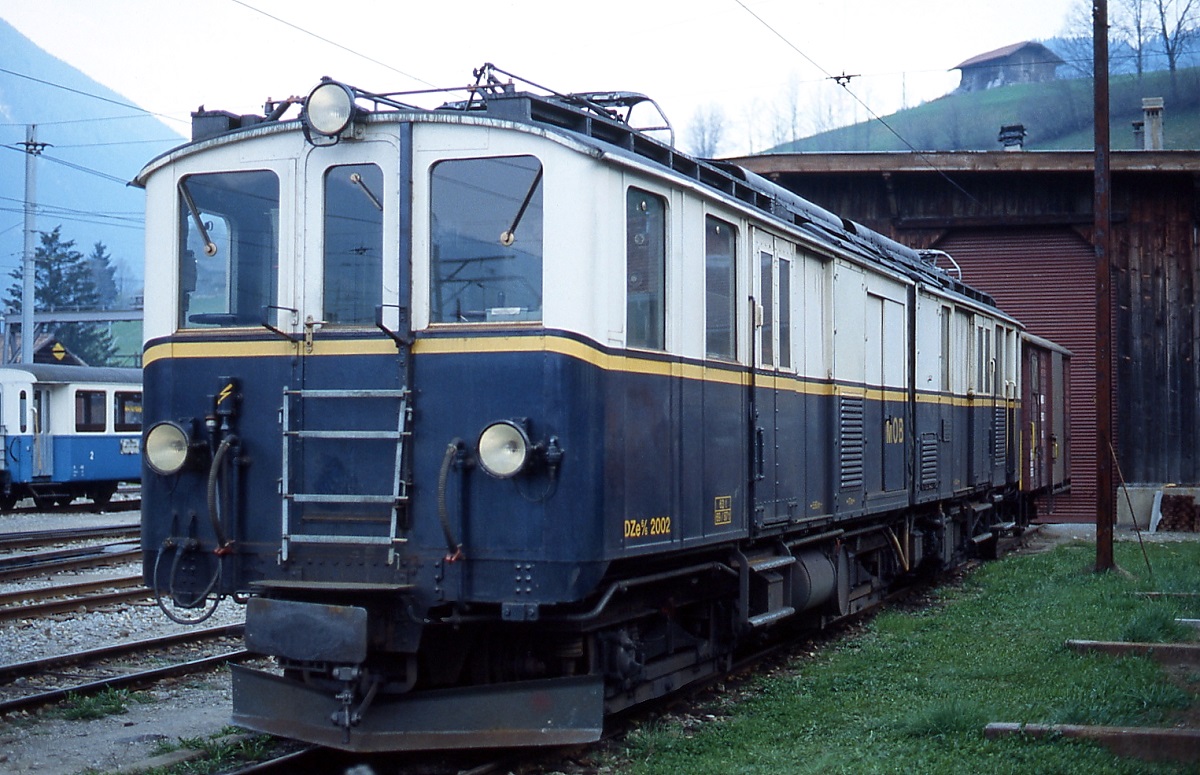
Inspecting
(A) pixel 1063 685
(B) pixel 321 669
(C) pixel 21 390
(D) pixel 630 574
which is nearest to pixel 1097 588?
(A) pixel 1063 685

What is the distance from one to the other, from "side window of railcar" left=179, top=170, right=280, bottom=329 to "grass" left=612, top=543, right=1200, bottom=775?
11.0ft

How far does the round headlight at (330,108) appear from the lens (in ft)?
22.0

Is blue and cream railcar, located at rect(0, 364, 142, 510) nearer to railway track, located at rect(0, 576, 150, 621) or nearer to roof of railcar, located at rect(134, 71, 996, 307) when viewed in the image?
railway track, located at rect(0, 576, 150, 621)

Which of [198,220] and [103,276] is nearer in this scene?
[198,220]

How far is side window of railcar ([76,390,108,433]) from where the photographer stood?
2766cm

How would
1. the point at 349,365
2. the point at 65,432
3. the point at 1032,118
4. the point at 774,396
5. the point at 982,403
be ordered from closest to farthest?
the point at 349,365
the point at 774,396
the point at 982,403
the point at 65,432
the point at 1032,118

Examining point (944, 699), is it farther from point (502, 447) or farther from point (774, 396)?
point (502, 447)

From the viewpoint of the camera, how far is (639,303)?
7133mm

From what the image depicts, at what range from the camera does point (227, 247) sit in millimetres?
7176

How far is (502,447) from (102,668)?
205 inches

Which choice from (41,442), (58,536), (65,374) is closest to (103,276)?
(65,374)

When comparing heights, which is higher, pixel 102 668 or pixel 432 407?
pixel 432 407

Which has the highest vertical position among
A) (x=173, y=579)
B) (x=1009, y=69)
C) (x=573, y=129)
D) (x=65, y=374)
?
(x=1009, y=69)

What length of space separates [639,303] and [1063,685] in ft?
13.4
